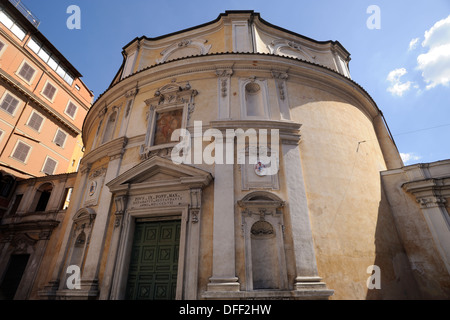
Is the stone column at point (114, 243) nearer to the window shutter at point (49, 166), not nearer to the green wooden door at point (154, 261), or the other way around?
the green wooden door at point (154, 261)

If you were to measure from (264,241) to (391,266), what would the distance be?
4.13m

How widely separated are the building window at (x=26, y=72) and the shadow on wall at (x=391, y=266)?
931 inches

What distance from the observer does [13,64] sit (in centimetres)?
1770

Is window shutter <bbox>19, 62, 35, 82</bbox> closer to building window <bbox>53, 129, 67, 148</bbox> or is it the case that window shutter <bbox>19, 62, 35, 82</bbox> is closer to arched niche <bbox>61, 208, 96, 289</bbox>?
building window <bbox>53, 129, 67, 148</bbox>

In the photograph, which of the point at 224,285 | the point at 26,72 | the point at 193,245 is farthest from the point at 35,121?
the point at 224,285

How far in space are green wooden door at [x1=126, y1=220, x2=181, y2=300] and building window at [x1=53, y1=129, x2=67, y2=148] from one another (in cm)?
1624

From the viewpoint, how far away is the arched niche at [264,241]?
21.3 ft

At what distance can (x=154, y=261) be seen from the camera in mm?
7387

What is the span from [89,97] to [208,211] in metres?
23.3

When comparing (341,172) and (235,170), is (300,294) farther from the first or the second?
(341,172)

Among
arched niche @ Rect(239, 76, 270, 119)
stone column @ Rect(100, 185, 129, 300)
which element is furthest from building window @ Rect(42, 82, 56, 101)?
arched niche @ Rect(239, 76, 270, 119)

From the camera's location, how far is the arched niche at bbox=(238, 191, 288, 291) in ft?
21.3

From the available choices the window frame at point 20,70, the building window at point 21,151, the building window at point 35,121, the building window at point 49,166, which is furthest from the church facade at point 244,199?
the window frame at point 20,70

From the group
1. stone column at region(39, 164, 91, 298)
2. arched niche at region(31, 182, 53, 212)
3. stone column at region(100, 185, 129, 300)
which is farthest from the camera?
arched niche at region(31, 182, 53, 212)
